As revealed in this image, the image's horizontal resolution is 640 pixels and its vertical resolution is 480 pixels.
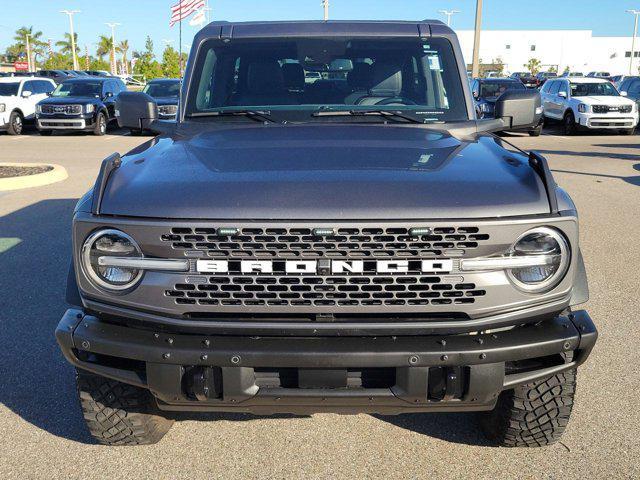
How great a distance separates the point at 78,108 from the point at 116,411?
18503mm

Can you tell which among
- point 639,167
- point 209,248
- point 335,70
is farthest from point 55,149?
point 209,248

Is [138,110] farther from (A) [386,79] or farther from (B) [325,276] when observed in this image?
(B) [325,276]

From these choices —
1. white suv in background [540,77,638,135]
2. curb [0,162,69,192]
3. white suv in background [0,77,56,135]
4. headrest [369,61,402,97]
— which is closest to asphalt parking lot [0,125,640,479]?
headrest [369,61,402,97]

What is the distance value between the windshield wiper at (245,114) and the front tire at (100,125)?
17.6 meters

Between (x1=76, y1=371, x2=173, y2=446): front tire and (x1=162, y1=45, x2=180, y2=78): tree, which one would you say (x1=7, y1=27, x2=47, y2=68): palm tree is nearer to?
A: (x1=162, y1=45, x2=180, y2=78): tree

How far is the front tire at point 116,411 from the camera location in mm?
3090

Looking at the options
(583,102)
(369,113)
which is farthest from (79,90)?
(369,113)

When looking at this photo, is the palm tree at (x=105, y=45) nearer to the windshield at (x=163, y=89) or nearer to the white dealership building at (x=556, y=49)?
the white dealership building at (x=556, y=49)

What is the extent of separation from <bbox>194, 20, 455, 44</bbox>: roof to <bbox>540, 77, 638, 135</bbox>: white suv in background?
17215mm

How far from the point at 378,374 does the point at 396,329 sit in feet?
0.69

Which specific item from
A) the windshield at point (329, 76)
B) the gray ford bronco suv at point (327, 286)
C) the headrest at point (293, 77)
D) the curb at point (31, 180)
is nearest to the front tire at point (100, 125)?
the curb at point (31, 180)

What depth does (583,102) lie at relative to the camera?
20234 millimetres

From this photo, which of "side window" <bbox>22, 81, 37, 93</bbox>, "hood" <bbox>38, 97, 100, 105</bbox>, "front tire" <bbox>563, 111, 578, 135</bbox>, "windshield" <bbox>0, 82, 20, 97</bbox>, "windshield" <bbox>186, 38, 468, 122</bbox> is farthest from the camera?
"side window" <bbox>22, 81, 37, 93</bbox>

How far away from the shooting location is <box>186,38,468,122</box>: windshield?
4074 millimetres
